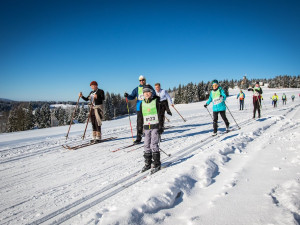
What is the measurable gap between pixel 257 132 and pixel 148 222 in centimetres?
620

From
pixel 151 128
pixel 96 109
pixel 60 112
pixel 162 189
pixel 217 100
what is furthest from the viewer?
pixel 60 112

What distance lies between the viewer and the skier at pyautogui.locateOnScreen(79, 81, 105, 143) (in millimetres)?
7051

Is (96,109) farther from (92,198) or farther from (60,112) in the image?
(60,112)

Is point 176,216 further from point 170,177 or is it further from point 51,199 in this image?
point 51,199

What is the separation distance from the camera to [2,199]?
10.3ft

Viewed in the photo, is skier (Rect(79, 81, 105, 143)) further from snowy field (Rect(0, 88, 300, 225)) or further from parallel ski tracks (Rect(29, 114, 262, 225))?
parallel ski tracks (Rect(29, 114, 262, 225))

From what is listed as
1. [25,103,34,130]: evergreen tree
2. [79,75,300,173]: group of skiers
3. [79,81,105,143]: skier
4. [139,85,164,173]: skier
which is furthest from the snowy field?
[25,103,34,130]: evergreen tree

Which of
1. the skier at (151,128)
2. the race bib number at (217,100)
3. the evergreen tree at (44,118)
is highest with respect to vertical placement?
the race bib number at (217,100)

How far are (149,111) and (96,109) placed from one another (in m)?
3.70

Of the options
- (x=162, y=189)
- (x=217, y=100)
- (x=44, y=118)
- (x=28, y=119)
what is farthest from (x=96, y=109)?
(x=44, y=118)

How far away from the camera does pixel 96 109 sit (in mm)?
7129

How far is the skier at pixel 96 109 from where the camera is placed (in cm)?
705

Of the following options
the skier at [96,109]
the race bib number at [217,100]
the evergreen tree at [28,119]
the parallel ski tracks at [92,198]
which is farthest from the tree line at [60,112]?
the parallel ski tracks at [92,198]

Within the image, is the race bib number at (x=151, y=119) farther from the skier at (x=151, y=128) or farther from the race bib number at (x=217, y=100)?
the race bib number at (x=217, y=100)
